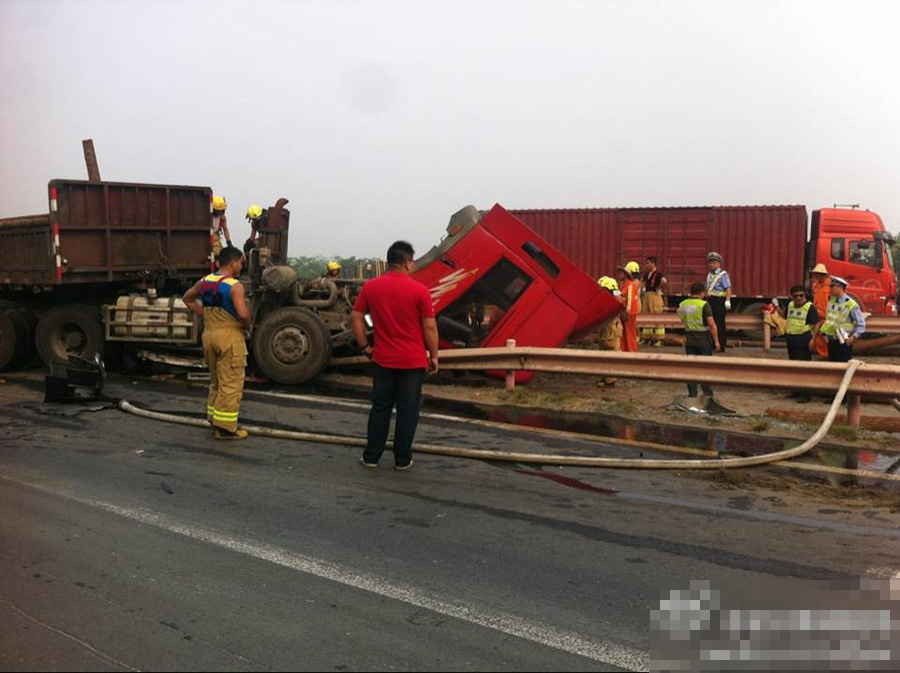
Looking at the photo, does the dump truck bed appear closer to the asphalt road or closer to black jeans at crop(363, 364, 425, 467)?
the asphalt road

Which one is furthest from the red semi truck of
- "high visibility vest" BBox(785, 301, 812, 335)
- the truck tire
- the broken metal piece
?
the broken metal piece

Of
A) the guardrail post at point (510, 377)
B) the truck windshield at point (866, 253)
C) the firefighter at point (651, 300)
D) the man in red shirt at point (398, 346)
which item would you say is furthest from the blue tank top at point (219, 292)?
the truck windshield at point (866, 253)

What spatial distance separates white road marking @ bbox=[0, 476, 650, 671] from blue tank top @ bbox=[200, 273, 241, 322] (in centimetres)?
226

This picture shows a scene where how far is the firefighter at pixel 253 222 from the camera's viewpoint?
38.0ft

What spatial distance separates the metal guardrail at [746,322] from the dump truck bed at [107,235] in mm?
8727

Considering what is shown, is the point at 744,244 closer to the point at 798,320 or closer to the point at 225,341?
the point at 798,320

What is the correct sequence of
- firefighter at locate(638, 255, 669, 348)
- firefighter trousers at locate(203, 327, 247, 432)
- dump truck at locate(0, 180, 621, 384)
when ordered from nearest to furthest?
1. firefighter trousers at locate(203, 327, 247, 432)
2. dump truck at locate(0, 180, 621, 384)
3. firefighter at locate(638, 255, 669, 348)

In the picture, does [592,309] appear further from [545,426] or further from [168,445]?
→ [168,445]

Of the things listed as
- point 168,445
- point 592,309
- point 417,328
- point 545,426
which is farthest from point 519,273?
point 168,445

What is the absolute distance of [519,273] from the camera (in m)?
9.20

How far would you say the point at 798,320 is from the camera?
9672mm

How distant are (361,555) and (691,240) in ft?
57.2

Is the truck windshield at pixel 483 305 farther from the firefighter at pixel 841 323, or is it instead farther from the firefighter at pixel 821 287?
the firefighter at pixel 821 287

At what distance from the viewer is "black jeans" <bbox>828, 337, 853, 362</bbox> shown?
29.5 ft
